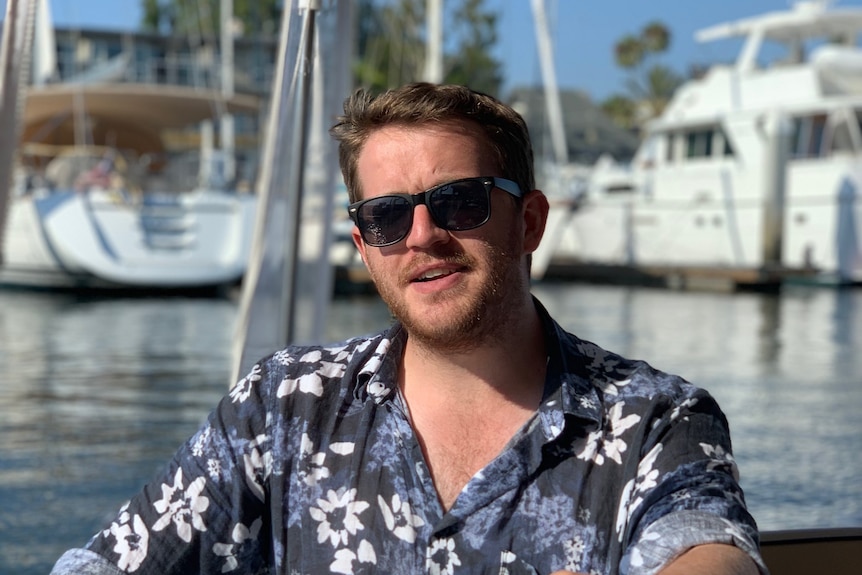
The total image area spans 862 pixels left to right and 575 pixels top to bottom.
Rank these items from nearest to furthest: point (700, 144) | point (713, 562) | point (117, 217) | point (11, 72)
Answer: point (713, 562) → point (11, 72) → point (117, 217) → point (700, 144)

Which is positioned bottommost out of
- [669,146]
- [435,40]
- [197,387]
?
[197,387]

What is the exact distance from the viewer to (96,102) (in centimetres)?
2158

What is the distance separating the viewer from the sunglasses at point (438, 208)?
194 cm

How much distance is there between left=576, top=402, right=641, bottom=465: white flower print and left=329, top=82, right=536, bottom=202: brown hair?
0.43 metres

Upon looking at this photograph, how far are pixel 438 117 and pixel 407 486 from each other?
0.57 m

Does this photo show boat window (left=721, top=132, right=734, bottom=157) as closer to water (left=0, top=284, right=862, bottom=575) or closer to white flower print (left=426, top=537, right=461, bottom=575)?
water (left=0, top=284, right=862, bottom=575)

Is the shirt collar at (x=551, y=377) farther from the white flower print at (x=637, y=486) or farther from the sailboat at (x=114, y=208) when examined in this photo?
the sailboat at (x=114, y=208)

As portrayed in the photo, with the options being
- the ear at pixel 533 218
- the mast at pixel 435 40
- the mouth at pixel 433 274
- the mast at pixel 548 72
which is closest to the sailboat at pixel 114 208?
A: the mast at pixel 435 40

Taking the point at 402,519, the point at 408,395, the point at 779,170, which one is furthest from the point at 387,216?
the point at 779,170

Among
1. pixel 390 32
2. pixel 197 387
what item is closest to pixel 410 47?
pixel 390 32

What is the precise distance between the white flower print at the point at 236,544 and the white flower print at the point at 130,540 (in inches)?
4.5

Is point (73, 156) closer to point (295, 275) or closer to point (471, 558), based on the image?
point (295, 275)

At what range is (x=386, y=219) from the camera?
6.53 feet

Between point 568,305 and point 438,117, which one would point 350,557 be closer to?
point 438,117
